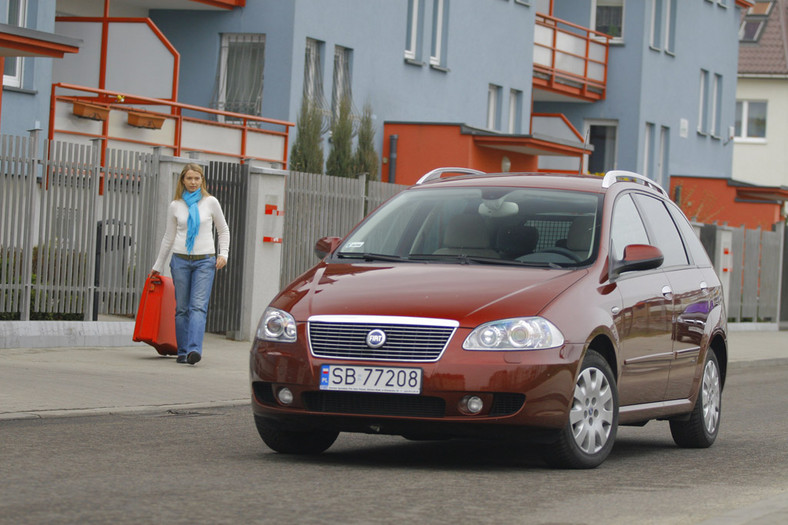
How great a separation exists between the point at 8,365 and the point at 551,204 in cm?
618

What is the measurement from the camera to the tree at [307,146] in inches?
1088

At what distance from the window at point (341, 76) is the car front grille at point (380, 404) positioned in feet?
72.4

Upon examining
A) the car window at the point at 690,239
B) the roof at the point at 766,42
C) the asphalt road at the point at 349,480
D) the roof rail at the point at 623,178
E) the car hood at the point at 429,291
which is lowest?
the asphalt road at the point at 349,480

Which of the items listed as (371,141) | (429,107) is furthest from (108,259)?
(429,107)

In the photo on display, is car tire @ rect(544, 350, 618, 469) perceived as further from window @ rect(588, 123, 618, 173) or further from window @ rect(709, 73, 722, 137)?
window @ rect(709, 73, 722, 137)

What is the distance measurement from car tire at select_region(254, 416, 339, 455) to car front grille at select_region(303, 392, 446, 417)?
538 mm

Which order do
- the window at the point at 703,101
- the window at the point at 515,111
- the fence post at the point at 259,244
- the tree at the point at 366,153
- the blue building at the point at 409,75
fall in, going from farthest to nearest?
the window at the point at 703,101 < the window at the point at 515,111 < the tree at the point at 366,153 < the blue building at the point at 409,75 < the fence post at the point at 259,244

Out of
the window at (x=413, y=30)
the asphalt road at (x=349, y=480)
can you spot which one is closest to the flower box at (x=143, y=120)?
the window at (x=413, y=30)

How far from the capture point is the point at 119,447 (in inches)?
364

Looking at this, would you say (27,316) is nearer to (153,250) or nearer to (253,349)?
(153,250)

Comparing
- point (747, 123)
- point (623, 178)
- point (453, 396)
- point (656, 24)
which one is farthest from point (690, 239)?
point (747, 123)

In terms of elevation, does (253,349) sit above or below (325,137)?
below

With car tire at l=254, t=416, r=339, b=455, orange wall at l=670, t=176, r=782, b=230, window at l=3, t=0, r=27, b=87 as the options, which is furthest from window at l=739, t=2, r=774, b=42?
car tire at l=254, t=416, r=339, b=455

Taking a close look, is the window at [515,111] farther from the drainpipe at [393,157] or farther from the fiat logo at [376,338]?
the fiat logo at [376,338]
